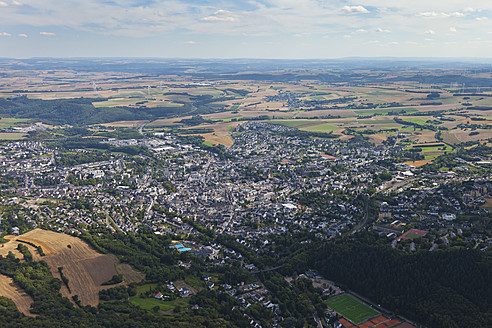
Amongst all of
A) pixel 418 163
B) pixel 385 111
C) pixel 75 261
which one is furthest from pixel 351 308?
pixel 385 111

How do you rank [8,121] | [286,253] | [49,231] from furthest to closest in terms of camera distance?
1. [8,121]
2. [49,231]
3. [286,253]

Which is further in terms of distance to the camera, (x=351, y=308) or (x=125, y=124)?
(x=125, y=124)

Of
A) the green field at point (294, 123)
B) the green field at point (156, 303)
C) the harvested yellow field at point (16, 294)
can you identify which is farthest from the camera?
the green field at point (294, 123)

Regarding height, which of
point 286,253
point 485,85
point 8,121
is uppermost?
point 485,85

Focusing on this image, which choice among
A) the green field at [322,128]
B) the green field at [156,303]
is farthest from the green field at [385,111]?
the green field at [156,303]

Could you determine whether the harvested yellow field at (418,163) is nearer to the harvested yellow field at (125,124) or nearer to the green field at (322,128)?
the green field at (322,128)

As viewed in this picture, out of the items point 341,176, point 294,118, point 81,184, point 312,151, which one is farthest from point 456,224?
point 294,118

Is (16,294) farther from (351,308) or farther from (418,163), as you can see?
(418,163)

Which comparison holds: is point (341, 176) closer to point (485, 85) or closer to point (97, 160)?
point (97, 160)

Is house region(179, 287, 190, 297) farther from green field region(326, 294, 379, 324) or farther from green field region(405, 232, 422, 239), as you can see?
green field region(405, 232, 422, 239)
